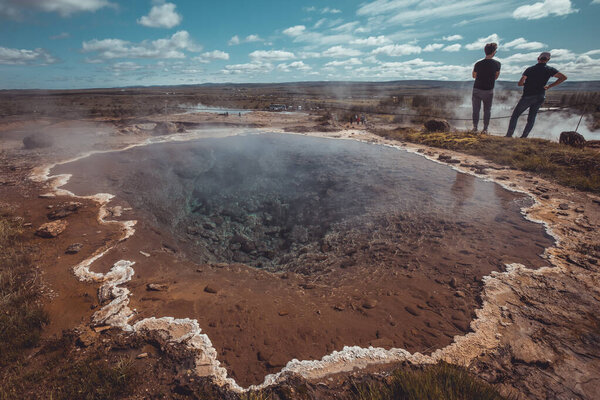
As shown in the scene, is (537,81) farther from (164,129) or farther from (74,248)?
(164,129)

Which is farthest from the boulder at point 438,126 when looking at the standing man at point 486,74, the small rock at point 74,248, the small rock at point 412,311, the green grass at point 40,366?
the green grass at point 40,366

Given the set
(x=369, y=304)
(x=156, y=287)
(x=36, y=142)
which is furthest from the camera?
(x=36, y=142)

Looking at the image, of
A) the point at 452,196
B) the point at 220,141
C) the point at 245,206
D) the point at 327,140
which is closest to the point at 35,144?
the point at 220,141

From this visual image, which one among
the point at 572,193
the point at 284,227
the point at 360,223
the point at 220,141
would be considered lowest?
the point at 284,227

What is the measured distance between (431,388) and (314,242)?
3619mm

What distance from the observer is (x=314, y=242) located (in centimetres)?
523

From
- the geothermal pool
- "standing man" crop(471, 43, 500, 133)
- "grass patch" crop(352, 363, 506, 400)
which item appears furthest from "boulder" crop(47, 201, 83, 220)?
"standing man" crop(471, 43, 500, 133)

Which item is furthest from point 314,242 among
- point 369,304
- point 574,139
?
point 574,139

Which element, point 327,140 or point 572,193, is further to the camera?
point 327,140

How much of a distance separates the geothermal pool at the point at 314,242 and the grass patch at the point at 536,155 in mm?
1796

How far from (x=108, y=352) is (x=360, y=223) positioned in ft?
13.8

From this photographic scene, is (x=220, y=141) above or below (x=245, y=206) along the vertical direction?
above

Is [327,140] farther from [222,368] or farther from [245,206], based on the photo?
[222,368]

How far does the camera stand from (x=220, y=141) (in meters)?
12.1
